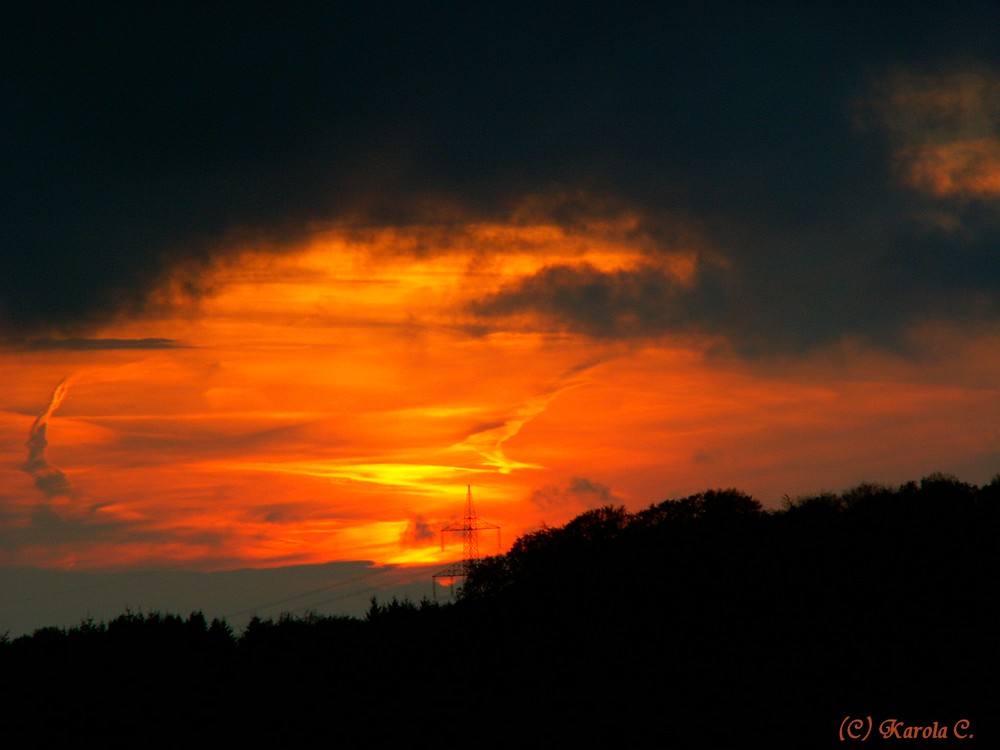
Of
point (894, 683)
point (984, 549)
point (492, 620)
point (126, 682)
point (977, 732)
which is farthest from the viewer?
point (492, 620)

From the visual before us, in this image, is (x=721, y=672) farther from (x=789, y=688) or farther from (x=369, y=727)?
(x=369, y=727)

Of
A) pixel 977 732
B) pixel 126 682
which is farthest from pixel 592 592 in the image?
pixel 977 732

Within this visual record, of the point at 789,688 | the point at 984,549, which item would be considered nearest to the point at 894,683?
the point at 789,688

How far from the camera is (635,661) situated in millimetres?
110000

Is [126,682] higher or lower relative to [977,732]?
higher

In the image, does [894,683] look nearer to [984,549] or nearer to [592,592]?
[984,549]

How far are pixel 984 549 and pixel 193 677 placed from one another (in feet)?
258

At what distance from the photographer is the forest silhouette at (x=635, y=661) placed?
301ft

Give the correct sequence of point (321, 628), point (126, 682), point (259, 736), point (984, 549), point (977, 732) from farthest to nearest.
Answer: point (321, 628)
point (984, 549)
point (126, 682)
point (259, 736)
point (977, 732)

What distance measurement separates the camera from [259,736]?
99.1 m

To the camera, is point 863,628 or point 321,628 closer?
point 863,628

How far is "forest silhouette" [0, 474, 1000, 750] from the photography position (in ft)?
301

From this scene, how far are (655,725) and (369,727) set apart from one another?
2449 centimetres

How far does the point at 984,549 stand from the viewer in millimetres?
116438
